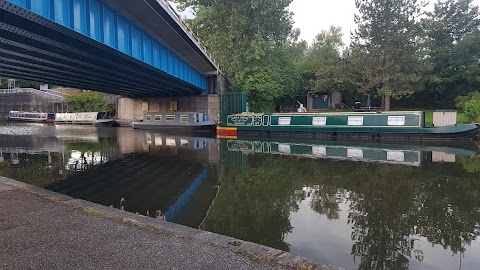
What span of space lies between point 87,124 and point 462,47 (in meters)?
42.5

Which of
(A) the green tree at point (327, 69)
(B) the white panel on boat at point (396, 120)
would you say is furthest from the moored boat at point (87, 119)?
(B) the white panel on boat at point (396, 120)

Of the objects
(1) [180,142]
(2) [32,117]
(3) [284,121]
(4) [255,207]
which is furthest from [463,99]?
(2) [32,117]

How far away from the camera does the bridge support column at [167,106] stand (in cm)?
3416

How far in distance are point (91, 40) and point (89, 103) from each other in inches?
1714

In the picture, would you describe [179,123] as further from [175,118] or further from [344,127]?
[344,127]

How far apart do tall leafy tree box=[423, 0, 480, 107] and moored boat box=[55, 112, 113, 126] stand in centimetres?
3590

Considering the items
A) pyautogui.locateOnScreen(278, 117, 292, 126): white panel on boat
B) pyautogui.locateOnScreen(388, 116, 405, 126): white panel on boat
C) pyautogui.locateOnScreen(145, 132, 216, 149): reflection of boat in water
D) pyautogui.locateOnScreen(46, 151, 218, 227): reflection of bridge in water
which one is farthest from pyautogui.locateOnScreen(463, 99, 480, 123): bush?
pyautogui.locateOnScreen(46, 151, 218, 227): reflection of bridge in water

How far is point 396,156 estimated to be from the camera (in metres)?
15.7

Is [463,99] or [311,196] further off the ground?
[463,99]

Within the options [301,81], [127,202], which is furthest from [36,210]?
[301,81]

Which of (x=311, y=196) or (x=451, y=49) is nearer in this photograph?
(x=311, y=196)

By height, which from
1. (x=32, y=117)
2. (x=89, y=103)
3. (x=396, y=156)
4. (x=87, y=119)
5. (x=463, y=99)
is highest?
(x=89, y=103)

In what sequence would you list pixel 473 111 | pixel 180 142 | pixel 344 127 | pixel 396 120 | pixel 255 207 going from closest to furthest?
pixel 255 207, pixel 396 120, pixel 180 142, pixel 344 127, pixel 473 111

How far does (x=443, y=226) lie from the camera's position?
644cm
